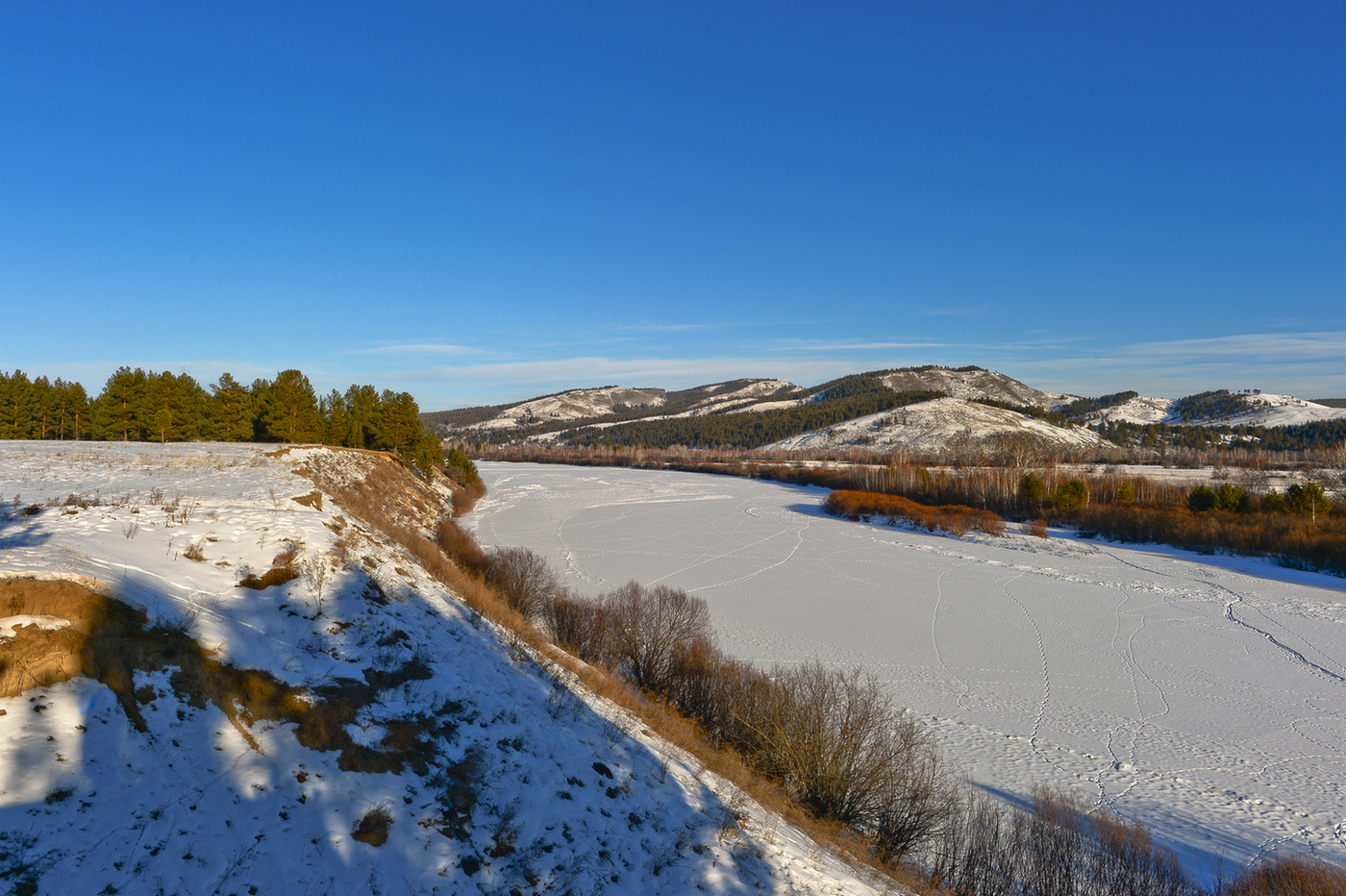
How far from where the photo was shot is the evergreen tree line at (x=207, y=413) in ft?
163

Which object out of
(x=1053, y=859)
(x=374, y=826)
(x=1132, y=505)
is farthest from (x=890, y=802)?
(x=1132, y=505)

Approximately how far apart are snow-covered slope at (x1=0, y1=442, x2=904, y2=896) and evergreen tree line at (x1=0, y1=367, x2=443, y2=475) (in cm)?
4671

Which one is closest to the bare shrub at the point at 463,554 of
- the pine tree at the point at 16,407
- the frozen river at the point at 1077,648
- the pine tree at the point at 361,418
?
the frozen river at the point at 1077,648

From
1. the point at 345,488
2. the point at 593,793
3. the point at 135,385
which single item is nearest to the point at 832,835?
the point at 593,793

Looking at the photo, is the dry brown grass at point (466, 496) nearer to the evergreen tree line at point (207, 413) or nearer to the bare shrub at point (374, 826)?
the evergreen tree line at point (207, 413)

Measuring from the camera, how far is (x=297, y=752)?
23.4ft

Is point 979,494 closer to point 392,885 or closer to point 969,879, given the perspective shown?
point 969,879

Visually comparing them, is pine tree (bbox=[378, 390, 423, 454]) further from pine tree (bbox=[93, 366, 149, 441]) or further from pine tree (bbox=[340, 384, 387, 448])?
pine tree (bbox=[93, 366, 149, 441])

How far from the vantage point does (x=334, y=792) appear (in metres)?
6.77

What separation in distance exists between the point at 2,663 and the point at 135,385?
192 feet

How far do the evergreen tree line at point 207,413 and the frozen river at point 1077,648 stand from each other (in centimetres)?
1551

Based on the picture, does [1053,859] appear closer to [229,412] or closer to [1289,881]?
[1289,881]

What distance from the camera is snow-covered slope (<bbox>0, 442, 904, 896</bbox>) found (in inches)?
220

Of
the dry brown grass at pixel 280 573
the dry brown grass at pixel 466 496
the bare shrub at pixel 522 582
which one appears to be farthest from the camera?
the dry brown grass at pixel 466 496
